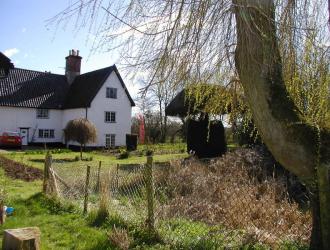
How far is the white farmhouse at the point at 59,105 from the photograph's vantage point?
1474 inches

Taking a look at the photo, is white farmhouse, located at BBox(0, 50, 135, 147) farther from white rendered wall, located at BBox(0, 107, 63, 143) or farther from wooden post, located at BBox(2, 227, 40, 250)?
wooden post, located at BBox(2, 227, 40, 250)

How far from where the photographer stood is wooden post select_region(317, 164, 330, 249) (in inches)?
177

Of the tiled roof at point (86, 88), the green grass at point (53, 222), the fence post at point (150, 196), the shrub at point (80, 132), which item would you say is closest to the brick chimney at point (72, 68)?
the tiled roof at point (86, 88)

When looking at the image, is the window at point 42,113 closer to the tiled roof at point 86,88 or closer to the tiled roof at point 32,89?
the tiled roof at point 32,89

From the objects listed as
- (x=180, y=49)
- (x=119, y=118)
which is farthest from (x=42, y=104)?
(x=180, y=49)

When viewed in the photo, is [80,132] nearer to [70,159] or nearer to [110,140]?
[70,159]

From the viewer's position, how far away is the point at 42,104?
38875 millimetres

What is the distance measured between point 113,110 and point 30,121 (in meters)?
7.48

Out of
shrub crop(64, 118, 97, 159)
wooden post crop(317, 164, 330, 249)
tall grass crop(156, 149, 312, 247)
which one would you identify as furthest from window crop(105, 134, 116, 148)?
wooden post crop(317, 164, 330, 249)

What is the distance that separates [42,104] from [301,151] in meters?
36.6

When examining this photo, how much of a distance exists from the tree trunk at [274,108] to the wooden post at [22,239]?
2916 mm

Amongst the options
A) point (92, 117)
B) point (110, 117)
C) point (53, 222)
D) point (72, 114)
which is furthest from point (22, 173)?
point (110, 117)

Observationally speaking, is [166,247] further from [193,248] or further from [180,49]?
[180,49]

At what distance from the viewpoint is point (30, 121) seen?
125ft
